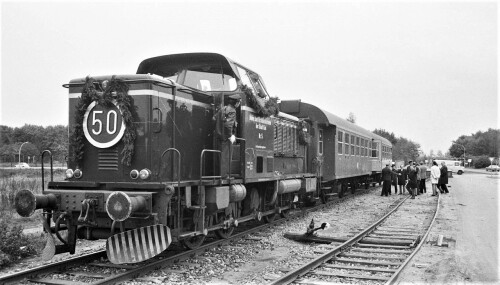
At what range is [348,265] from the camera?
24.5 ft

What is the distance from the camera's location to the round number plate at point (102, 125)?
727cm

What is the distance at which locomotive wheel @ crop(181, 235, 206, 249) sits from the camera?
800 centimetres

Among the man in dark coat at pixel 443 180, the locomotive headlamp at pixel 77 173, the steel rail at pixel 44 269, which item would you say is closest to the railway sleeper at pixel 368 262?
the steel rail at pixel 44 269

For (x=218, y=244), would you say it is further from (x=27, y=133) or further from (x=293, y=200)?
(x=27, y=133)

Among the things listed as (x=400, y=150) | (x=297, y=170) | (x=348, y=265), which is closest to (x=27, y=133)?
(x=400, y=150)

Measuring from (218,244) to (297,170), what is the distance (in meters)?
5.54

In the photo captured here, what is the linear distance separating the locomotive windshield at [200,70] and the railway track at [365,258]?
146 inches

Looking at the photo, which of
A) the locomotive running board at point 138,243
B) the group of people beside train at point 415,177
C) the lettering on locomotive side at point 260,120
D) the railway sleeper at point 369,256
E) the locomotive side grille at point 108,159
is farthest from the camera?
the group of people beside train at point 415,177

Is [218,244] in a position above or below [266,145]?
below

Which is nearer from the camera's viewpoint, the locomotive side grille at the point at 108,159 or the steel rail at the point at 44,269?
the steel rail at the point at 44,269

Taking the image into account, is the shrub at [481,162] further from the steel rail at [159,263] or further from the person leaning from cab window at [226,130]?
the person leaning from cab window at [226,130]

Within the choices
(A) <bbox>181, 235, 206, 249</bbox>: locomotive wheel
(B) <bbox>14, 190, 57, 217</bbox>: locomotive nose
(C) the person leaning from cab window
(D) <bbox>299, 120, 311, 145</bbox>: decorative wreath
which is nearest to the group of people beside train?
(D) <bbox>299, 120, 311, 145</bbox>: decorative wreath

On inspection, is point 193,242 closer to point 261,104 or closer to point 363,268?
point 363,268

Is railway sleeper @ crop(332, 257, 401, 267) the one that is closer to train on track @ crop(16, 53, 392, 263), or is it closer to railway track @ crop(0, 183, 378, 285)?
train on track @ crop(16, 53, 392, 263)
